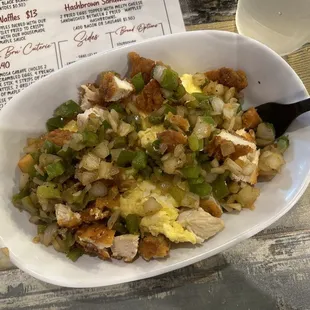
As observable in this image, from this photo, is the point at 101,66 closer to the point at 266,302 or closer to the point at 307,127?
the point at 307,127

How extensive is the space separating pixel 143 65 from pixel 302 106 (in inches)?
16.1

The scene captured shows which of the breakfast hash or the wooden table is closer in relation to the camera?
the breakfast hash

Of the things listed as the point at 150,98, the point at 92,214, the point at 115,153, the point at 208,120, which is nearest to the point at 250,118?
the point at 208,120

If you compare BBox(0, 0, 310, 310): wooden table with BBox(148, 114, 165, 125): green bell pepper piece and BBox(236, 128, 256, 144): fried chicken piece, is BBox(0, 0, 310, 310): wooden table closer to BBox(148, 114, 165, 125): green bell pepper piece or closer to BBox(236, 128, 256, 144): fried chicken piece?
BBox(236, 128, 256, 144): fried chicken piece

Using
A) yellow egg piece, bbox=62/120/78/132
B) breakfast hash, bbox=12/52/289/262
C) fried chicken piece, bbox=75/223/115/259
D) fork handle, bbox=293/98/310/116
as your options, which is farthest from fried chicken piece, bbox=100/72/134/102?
fork handle, bbox=293/98/310/116

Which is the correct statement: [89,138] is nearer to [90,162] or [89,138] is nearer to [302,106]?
[90,162]

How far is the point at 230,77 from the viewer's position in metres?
1.12

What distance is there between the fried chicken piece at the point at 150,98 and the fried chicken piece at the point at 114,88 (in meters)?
0.03

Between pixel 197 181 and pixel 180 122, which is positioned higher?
pixel 180 122

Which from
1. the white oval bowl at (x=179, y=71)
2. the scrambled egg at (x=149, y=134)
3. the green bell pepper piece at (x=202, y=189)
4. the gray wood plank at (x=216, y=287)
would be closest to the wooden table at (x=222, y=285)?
the gray wood plank at (x=216, y=287)

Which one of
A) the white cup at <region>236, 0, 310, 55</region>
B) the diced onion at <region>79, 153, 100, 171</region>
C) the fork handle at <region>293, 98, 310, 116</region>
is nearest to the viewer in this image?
the diced onion at <region>79, 153, 100, 171</region>

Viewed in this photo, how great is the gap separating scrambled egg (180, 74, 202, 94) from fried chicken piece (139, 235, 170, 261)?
0.39m

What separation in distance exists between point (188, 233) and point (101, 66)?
475 mm

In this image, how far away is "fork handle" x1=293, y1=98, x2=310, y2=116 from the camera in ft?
3.43
